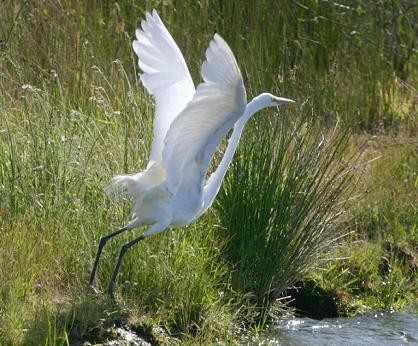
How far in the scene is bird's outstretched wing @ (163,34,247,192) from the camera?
4.31 m

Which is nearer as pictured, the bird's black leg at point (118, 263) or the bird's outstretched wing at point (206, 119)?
the bird's outstretched wing at point (206, 119)

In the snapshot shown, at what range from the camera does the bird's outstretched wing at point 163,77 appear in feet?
17.0

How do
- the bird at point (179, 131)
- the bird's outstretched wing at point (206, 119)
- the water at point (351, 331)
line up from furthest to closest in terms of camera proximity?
the water at point (351, 331) → the bird at point (179, 131) → the bird's outstretched wing at point (206, 119)

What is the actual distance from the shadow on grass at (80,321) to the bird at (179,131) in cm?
12

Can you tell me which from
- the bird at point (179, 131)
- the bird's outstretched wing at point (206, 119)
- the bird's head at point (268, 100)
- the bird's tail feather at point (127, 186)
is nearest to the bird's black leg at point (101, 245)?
the bird at point (179, 131)

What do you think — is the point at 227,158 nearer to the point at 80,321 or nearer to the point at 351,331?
the point at 80,321

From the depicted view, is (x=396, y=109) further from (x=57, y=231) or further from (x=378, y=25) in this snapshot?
(x=57, y=231)

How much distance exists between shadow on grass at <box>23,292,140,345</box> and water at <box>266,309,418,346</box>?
988 mm

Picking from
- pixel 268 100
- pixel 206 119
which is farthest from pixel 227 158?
pixel 206 119

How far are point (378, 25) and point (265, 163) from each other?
380 cm

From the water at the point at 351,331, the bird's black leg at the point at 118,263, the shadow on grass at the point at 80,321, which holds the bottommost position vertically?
the water at the point at 351,331

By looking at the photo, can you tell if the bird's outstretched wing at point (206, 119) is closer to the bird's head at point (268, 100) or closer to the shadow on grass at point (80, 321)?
the bird's head at point (268, 100)

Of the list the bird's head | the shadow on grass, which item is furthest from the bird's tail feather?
the bird's head

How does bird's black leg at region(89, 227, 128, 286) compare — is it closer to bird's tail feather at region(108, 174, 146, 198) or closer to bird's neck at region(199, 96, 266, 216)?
bird's tail feather at region(108, 174, 146, 198)
